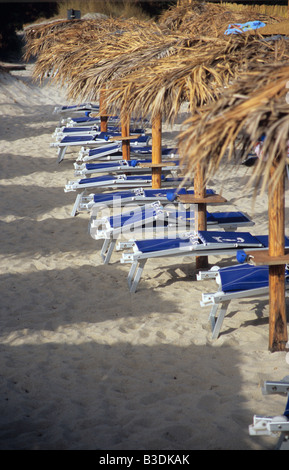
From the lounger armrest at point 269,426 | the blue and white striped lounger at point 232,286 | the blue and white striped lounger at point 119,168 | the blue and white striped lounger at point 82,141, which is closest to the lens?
the lounger armrest at point 269,426

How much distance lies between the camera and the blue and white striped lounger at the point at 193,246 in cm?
470

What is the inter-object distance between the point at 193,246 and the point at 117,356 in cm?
130

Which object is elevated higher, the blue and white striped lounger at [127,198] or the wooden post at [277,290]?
the wooden post at [277,290]

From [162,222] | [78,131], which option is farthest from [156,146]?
[78,131]

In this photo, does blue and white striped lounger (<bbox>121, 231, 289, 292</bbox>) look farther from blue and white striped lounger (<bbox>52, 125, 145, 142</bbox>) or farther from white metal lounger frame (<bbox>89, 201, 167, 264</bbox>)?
blue and white striped lounger (<bbox>52, 125, 145, 142</bbox>)

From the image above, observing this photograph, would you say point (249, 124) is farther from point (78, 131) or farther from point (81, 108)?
point (81, 108)

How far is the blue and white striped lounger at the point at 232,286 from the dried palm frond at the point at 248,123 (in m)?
1.19

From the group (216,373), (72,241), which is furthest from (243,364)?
(72,241)

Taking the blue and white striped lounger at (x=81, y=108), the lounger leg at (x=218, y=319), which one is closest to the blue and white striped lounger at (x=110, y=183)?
the lounger leg at (x=218, y=319)

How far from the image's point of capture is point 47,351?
12.9ft

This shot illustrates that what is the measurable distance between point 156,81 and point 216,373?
2.71 m

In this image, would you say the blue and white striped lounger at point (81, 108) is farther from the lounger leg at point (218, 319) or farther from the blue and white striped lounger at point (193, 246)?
the lounger leg at point (218, 319)

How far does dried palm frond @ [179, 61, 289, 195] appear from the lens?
105 inches

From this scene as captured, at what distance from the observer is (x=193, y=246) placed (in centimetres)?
468
